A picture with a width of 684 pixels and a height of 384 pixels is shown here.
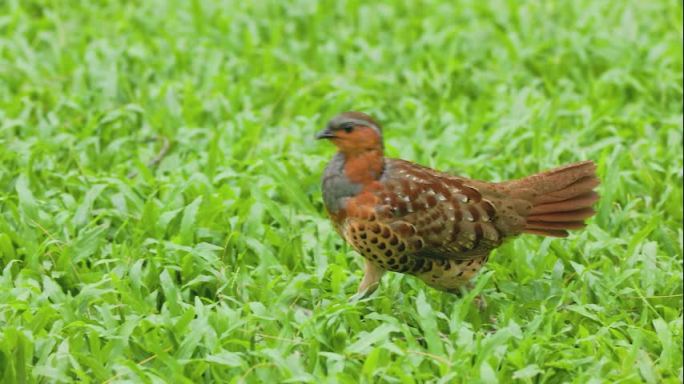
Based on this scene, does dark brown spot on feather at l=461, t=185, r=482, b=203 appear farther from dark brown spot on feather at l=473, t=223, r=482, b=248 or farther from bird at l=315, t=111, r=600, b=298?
dark brown spot on feather at l=473, t=223, r=482, b=248

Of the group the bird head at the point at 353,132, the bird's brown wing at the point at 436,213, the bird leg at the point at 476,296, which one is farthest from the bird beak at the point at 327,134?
the bird leg at the point at 476,296

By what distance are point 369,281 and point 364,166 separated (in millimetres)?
457

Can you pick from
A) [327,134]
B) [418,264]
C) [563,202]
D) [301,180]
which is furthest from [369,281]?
[301,180]

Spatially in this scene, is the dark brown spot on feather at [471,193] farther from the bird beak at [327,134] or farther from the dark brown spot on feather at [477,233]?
the bird beak at [327,134]

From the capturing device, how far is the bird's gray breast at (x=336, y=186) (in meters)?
4.99

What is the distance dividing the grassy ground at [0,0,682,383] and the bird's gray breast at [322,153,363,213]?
34 centimetres

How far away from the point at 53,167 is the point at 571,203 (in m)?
2.51

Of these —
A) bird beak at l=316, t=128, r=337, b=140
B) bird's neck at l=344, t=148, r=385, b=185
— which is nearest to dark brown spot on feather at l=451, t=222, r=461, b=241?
bird's neck at l=344, t=148, r=385, b=185

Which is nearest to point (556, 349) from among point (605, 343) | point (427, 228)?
point (605, 343)

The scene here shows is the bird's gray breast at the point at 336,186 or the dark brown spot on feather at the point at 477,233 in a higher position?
the bird's gray breast at the point at 336,186

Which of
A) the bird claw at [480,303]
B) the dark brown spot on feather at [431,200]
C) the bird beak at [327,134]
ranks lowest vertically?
the bird claw at [480,303]

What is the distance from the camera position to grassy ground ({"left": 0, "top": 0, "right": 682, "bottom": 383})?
4648mm

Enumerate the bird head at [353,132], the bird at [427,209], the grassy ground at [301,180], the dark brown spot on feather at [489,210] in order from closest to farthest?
the grassy ground at [301,180] < the bird at [427,209] < the bird head at [353,132] < the dark brown spot on feather at [489,210]

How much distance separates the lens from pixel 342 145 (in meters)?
5.09
